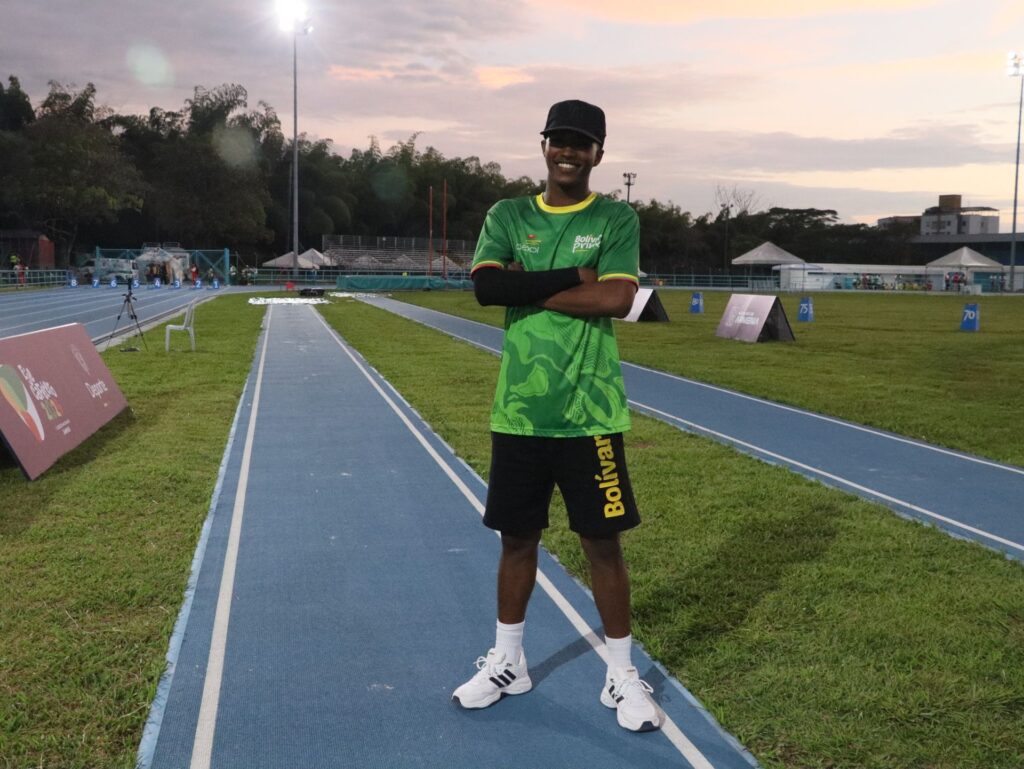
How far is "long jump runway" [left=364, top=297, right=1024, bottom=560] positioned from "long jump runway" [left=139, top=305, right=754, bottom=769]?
2.88m

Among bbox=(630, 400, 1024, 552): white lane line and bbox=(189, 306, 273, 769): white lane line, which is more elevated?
bbox=(630, 400, 1024, 552): white lane line

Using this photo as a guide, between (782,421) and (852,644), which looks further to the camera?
(782,421)

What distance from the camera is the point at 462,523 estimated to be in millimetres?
5863

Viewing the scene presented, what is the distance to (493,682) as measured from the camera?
11.3 feet

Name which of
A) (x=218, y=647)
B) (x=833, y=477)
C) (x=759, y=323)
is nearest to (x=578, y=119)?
(x=218, y=647)

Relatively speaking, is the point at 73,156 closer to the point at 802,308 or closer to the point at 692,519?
the point at 802,308

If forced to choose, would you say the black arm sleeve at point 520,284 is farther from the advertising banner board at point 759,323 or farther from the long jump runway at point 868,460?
the advertising banner board at point 759,323

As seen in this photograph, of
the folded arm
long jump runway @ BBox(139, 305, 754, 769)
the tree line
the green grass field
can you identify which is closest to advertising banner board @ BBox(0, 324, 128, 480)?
the green grass field

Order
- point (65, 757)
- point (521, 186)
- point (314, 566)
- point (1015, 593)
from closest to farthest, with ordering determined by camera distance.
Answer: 1. point (65, 757)
2. point (1015, 593)
3. point (314, 566)
4. point (521, 186)

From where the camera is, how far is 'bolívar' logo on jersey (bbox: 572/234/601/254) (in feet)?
10.4

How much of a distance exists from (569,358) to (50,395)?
6078 millimetres

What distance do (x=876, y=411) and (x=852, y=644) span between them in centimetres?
720

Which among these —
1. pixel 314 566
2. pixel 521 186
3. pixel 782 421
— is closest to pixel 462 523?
pixel 314 566

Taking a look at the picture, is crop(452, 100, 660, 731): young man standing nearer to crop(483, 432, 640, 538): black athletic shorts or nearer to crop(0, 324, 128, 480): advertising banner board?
crop(483, 432, 640, 538): black athletic shorts
